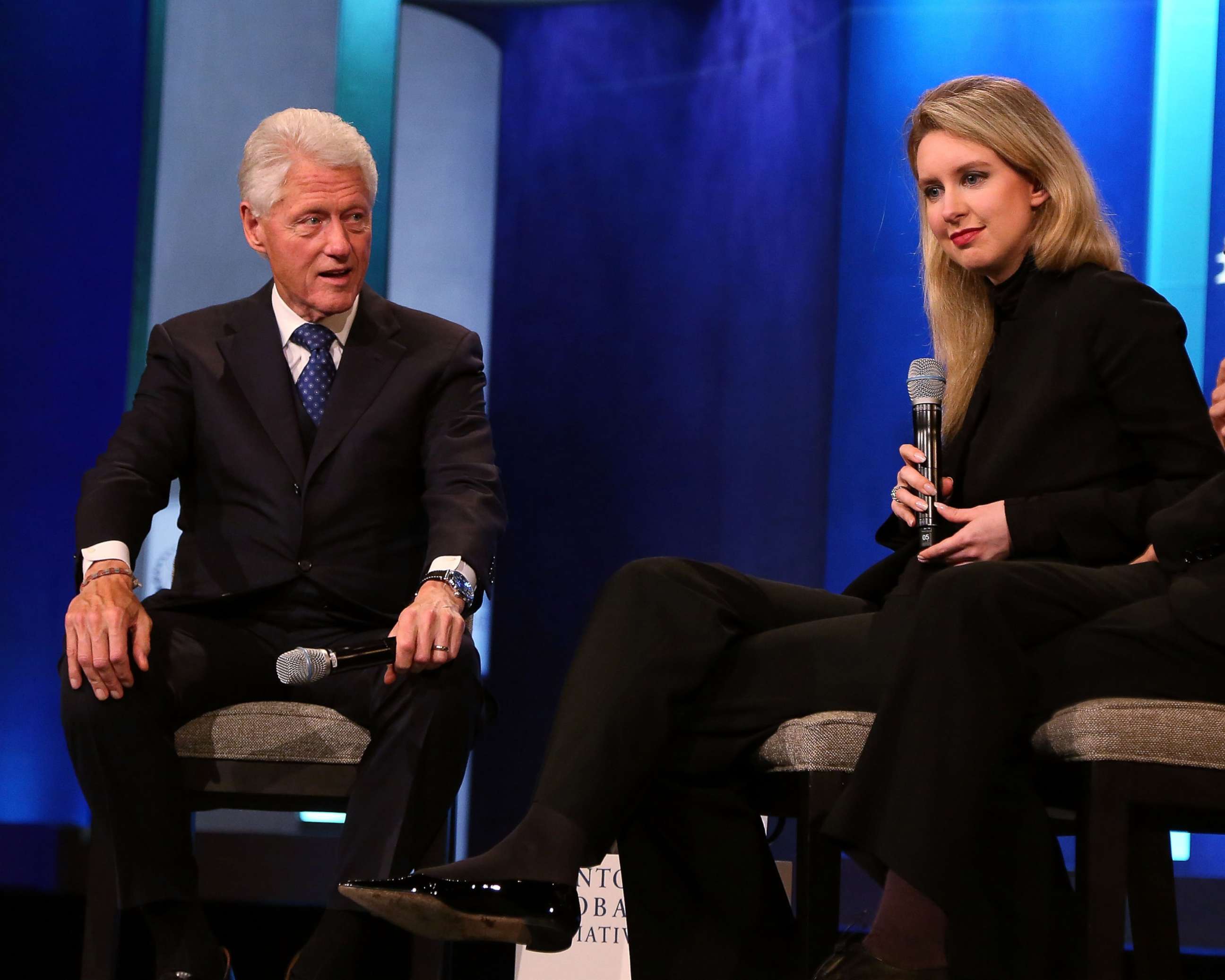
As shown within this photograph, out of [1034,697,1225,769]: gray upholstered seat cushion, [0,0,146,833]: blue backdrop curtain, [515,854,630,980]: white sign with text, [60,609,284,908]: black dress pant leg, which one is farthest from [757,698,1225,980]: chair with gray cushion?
[0,0,146,833]: blue backdrop curtain

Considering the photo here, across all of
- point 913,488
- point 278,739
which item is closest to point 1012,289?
point 913,488

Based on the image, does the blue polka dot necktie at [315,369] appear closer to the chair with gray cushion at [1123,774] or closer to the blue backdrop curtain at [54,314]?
the blue backdrop curtain at [54,314]

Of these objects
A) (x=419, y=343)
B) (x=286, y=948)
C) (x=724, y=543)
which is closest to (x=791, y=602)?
(x=419, y=343)

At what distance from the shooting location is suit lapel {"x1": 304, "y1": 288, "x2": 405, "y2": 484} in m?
2.49

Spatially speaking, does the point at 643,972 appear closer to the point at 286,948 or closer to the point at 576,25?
the point at 286,948

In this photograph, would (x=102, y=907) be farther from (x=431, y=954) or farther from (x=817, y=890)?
(x=817, y=890)

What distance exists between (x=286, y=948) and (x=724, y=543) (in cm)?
135

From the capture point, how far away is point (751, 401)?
3.31m

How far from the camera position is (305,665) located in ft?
6.83

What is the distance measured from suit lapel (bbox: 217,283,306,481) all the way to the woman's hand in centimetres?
105

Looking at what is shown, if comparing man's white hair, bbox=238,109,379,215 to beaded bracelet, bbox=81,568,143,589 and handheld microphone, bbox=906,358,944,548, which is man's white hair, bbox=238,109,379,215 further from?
handheld microphone, bbox=906,358,944,548

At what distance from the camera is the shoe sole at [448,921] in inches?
64.0

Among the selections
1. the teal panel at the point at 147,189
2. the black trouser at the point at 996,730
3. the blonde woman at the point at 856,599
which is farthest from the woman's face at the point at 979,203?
the teal panel at the point at 147,189

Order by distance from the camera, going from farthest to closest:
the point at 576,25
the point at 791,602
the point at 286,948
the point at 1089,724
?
1. the point at 576,25
2. the point at 286,948
3. the point at 791,602
4. the point at 1089,724
